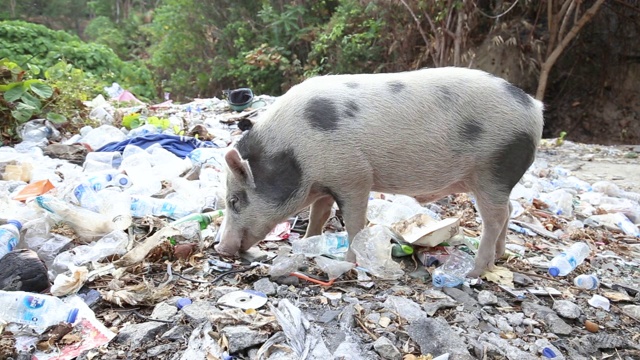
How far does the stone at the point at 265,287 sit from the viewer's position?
10.4 feet

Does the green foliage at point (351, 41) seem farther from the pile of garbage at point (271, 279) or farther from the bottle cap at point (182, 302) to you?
the bottle cap at point (182, 302)

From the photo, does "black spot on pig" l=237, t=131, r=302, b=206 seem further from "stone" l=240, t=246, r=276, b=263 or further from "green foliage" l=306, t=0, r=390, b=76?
"green foliage" l=306, t=0, r=390, b=76

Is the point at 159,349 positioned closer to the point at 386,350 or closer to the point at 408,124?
the point at 386,350

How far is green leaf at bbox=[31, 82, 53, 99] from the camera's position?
21.9 feet

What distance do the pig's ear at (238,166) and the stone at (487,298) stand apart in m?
1.59

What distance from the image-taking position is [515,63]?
39.4 ft

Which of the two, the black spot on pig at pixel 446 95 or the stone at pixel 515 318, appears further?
the black spot on pig at pixel 446 95

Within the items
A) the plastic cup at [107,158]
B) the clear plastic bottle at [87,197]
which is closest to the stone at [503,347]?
the clear plastic bottle at [87,197]

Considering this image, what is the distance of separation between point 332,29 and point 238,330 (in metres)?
12.4

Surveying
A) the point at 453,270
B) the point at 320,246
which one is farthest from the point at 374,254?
the point at 453,270

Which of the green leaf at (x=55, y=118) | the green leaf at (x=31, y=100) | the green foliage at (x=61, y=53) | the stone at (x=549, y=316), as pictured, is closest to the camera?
the stone at (x=549, y=316)

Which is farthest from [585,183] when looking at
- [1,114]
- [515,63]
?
[1,114]

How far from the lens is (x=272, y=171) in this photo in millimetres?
3473

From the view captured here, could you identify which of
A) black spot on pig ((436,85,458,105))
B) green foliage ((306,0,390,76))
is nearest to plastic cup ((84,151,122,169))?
black spot on pig ((436,85,458,105))
